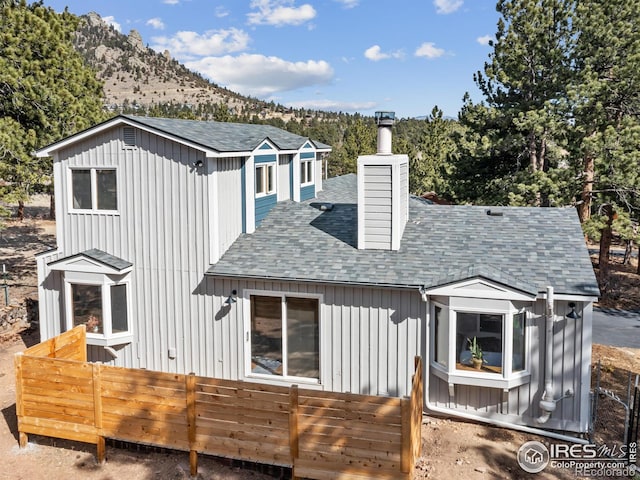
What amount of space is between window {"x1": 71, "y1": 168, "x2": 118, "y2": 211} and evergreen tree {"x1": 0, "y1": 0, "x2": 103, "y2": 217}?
611cm

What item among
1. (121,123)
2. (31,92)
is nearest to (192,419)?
(121,123)

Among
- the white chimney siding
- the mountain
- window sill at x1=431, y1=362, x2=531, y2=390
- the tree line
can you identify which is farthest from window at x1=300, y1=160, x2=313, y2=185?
the mountain

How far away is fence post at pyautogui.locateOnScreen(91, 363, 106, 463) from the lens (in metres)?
8.07

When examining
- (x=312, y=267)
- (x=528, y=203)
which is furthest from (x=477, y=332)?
(x=528, y=203)

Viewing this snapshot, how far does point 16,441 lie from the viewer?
8.93 m

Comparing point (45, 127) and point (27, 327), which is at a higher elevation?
point (45, 127)

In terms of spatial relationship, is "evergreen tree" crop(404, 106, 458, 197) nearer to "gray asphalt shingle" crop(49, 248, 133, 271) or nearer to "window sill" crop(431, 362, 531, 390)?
"window sill" crop(431, 362, 531, 390)

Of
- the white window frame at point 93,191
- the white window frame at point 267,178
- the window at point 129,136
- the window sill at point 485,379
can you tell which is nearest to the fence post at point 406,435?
the window sill at point 485,379

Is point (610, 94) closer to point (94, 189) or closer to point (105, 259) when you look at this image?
point (94, 189)

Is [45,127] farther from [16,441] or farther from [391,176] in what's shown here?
[391,176]

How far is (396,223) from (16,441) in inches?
309

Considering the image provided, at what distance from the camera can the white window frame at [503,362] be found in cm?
884

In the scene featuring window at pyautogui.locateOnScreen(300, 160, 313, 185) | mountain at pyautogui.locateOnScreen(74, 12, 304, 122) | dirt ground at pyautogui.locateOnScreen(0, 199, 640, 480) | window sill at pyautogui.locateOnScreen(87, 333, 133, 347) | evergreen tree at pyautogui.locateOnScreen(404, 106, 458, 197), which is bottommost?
dirt ground at pyautogui.locateOnScreen(0, 199, 640, 480)

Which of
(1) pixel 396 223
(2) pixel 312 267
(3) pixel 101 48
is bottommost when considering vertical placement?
(2) pixel 312 267
